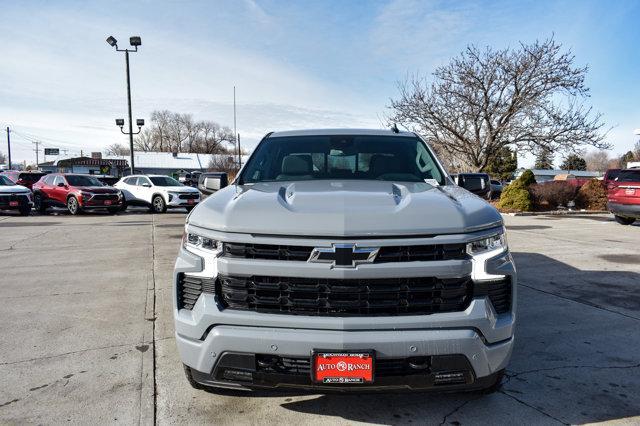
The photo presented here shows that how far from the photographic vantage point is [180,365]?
3.68m

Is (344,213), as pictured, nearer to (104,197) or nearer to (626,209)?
(626,209)

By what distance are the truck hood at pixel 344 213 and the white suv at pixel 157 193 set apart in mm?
16143

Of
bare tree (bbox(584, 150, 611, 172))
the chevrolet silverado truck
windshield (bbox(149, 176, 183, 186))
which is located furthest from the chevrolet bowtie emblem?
bare tree (bbox(584, 150, 611, 172))

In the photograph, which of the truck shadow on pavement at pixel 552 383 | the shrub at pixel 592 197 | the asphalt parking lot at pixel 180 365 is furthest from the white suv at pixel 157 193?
the shrub at pixel 592 197

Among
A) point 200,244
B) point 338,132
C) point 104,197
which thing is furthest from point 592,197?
point 200,244

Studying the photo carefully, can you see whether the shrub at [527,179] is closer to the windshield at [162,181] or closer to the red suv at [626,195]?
the red suv at [626,195]

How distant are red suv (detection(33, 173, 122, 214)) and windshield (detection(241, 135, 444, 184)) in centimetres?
1529

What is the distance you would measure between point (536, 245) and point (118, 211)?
15.9 m

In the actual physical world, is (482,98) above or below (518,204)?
above

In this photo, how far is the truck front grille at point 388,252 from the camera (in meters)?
2.50

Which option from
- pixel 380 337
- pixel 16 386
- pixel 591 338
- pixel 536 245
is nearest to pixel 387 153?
pixel 380 337

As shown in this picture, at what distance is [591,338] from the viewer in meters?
4.31

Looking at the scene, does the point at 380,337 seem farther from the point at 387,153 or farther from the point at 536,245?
the point at 536,245

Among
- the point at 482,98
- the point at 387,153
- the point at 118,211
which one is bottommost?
the point at 118,211
